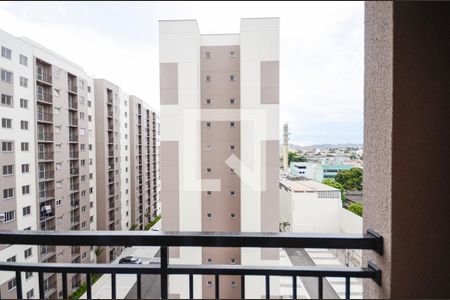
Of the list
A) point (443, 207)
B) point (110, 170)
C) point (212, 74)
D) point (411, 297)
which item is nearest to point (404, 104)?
point (443, 207)

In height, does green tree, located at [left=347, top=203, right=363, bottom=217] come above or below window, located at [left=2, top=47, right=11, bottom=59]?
below

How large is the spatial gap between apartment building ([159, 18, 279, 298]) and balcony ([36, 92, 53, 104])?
2.16 ft

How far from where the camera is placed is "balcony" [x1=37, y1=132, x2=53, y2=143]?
1299 mm

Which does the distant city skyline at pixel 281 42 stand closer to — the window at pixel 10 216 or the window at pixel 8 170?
the window at pixel 8 170

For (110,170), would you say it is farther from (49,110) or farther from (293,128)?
(293,128)

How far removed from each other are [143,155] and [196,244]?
878mm

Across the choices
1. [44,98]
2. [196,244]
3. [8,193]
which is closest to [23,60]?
[44,98]

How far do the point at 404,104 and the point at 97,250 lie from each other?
1485mm

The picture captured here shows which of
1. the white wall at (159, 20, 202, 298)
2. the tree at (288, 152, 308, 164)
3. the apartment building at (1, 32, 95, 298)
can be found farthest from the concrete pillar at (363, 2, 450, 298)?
the apartment building at (1, 32, 95, 298)

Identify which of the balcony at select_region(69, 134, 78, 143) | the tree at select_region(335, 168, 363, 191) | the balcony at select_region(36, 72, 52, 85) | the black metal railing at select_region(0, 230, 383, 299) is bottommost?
the black metal railing at select_region(0, 230, 383, 299)

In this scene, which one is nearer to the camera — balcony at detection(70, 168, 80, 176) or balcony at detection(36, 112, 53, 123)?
balcony at detection(36, 112, 53, 123)

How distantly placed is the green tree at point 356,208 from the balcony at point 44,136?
1.66m

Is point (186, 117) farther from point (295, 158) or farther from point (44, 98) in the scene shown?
point (44, 98)

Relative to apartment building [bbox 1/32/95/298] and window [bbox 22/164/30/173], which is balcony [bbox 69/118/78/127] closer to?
apartment building [bbox 1/32/95/298]
